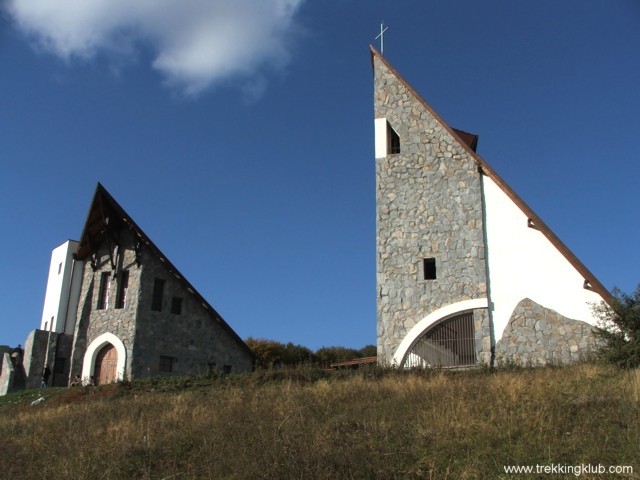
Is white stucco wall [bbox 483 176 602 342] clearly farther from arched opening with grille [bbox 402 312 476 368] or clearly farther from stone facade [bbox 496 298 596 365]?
arched opening with grille [bbox 402 312 476 368]

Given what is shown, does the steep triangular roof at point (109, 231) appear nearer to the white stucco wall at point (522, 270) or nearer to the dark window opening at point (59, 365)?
the dark window opening at point (59, 365)

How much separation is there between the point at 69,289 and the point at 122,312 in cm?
376

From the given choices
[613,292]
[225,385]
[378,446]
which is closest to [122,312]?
[225,385]

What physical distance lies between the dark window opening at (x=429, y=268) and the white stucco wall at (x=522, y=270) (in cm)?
178

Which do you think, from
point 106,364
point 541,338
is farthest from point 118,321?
point 541,338

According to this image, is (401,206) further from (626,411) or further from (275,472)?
(275,472)

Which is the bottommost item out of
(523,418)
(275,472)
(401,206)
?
(275,472)

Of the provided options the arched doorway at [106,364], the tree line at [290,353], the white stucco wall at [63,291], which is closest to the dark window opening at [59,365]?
the white stucco wall at [63,291]

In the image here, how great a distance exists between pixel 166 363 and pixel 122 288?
12.5 feet

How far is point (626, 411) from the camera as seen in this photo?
10.0 metres

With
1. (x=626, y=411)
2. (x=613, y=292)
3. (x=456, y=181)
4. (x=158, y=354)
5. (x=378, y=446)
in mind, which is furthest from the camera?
(x=158, y=354)

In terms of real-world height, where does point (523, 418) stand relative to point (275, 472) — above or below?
above

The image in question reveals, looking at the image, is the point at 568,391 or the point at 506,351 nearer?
the point at 568,391

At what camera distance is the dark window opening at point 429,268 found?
2161 cm
